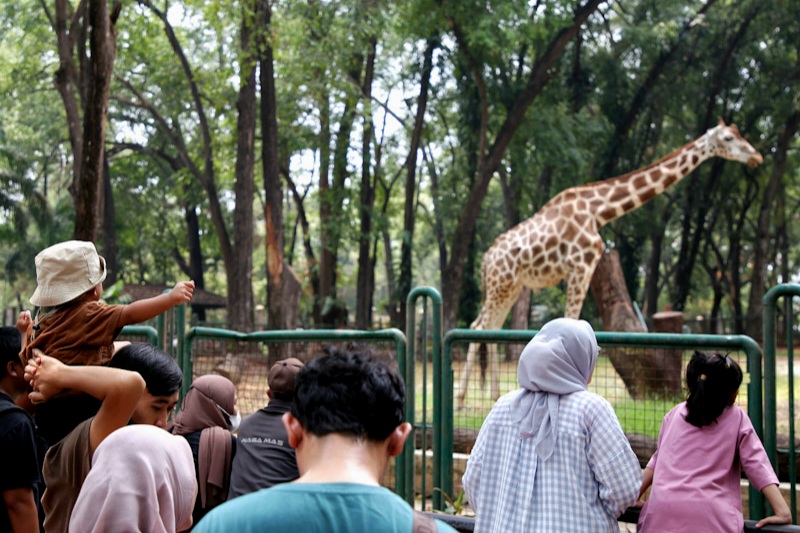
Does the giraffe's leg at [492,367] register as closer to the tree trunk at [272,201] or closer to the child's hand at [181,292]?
the child's hand at [181,292]

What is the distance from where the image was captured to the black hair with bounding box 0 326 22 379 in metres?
3.43

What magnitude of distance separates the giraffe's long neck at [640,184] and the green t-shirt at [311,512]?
10244 mm

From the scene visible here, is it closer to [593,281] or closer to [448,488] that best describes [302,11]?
[593,281]

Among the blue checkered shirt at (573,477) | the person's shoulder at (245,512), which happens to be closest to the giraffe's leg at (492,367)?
the blue checkered shirt at (573,477)

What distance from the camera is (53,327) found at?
3676mm

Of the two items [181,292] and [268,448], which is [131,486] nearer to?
[181,292]

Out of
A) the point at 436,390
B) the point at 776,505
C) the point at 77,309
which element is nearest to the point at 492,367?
the point at 436,390

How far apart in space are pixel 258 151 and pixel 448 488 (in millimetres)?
21141

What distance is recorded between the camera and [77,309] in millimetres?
3689

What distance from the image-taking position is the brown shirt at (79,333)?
3.64 metres

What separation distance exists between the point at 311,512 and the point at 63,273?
89.7 inches

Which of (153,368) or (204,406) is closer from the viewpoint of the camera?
(153,368)

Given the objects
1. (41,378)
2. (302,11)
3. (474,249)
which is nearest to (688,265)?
(474,249)

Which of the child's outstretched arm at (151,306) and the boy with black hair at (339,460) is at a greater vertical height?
the child's outstretched arm at (151,306)
